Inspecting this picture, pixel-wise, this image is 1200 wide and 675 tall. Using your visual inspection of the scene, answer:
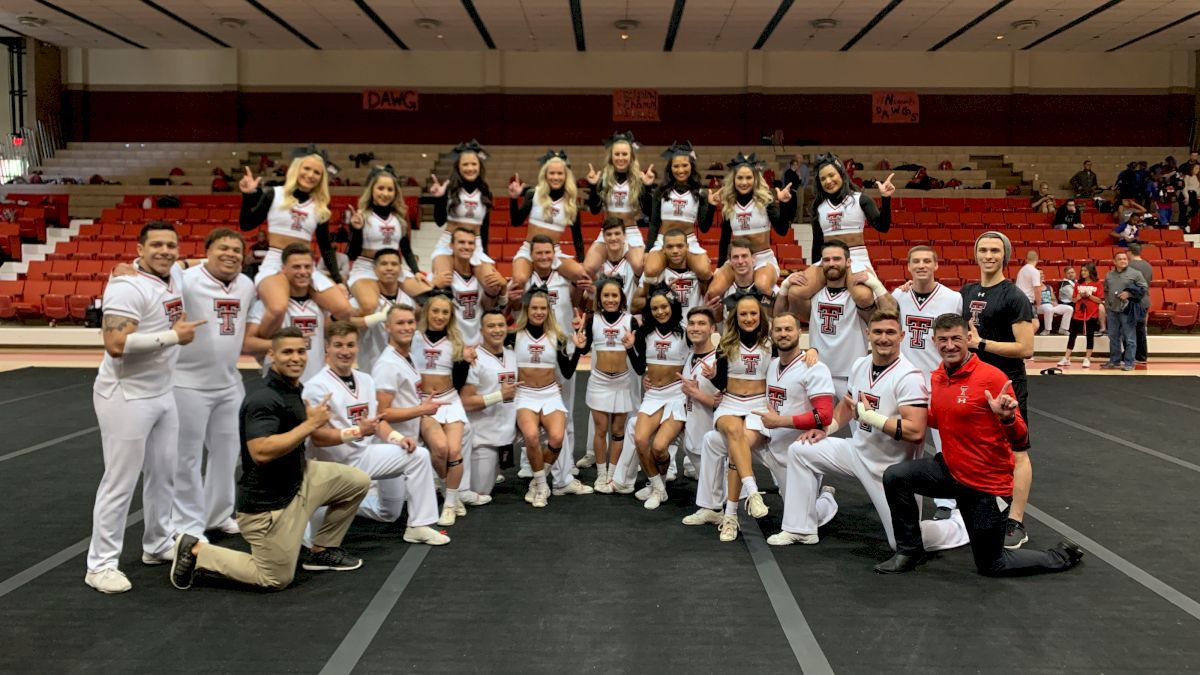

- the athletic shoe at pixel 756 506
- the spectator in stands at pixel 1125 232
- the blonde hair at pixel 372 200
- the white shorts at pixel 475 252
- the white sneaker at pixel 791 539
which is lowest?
the white sneaker at pixel 791 539

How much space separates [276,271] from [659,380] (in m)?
2.65

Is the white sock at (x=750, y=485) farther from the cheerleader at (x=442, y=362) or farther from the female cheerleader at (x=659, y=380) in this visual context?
the cheerleader at (x=442, y=362)

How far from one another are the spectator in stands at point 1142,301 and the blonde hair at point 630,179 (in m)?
8.68

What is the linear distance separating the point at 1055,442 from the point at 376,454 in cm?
591

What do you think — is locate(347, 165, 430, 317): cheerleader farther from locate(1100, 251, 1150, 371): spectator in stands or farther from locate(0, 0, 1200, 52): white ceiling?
locate(0, 0, 1200, 52): white ceiling

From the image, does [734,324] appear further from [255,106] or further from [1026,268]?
[255,106]

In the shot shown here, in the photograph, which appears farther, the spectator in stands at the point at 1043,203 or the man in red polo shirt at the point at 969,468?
the spectator in stands at the point at 1043,203

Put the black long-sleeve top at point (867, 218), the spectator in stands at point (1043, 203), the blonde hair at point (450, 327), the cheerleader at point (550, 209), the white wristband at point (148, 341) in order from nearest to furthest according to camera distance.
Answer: the white wristband at point (148, 341) < the blonde hair at point (450, 327) < the black long-sleeve top at point (867, 218) < the cheerleader at point (550, 209) < the spectator in stands at point (1043, 203)

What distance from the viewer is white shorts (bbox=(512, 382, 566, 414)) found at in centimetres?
617

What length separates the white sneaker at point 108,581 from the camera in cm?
418

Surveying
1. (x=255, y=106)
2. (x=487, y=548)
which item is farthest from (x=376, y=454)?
(x=255, y=106)

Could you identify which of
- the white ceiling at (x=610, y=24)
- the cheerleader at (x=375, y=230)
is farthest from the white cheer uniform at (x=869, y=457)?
the white ceiling at (x=610, y=24)

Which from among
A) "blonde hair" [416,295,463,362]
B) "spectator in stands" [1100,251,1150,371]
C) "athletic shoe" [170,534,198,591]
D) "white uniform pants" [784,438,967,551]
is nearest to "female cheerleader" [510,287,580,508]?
"blonde hair" [416,295,463,362]

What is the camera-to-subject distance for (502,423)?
6.04 meters
